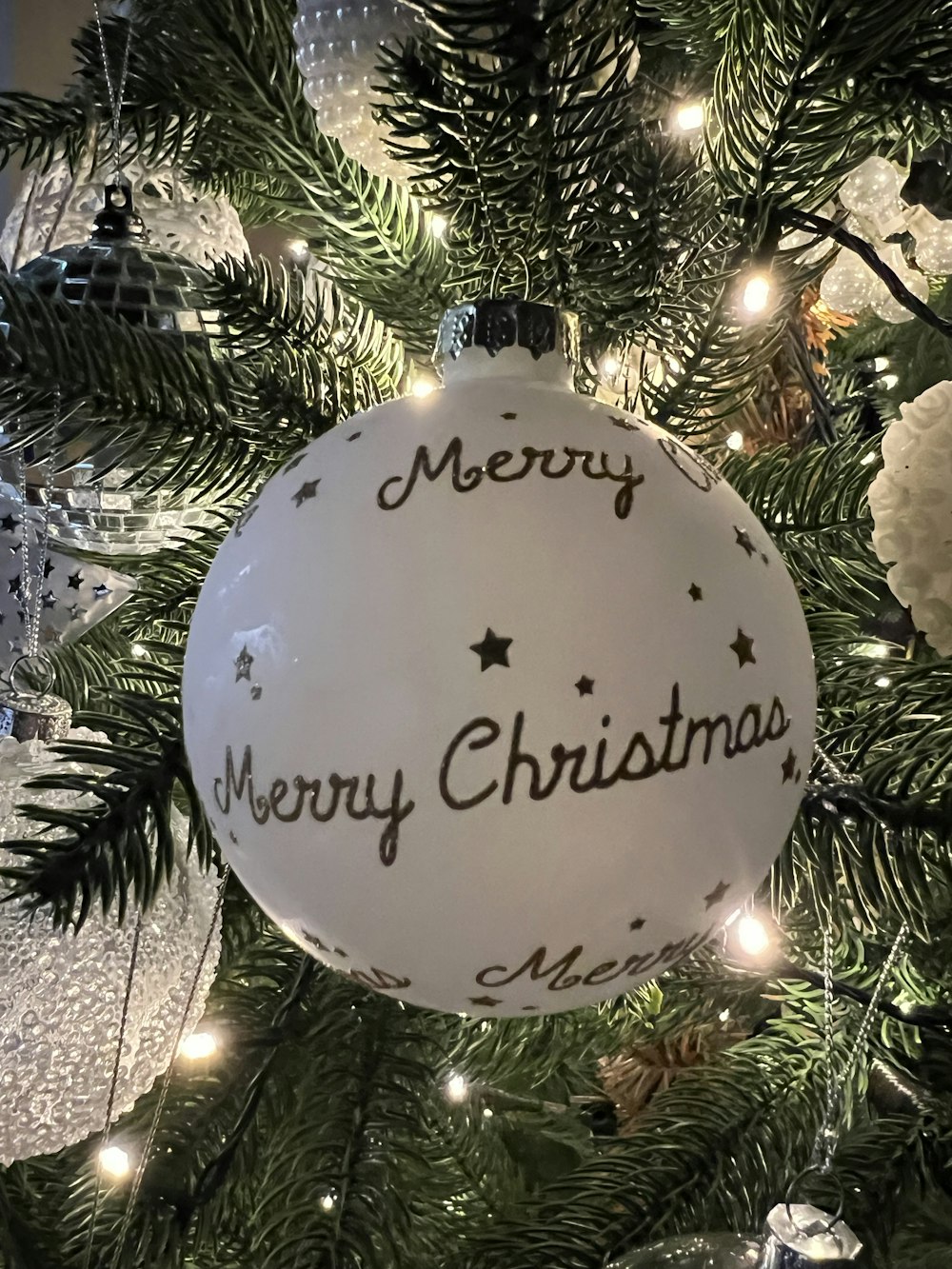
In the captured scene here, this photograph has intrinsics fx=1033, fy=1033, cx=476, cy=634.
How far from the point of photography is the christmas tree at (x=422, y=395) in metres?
0.47

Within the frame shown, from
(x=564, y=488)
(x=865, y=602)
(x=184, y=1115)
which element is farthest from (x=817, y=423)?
(x=184, y=1115)

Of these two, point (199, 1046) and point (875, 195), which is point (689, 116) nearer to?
point (875, 195)

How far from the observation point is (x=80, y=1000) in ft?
1.62

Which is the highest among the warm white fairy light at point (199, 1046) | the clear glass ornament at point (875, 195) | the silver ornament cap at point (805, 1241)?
the clear glass ornament at point (875, 195)

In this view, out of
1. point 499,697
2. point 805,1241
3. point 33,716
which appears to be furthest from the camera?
point 33,716

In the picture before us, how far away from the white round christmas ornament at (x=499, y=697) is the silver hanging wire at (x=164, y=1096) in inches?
5.9

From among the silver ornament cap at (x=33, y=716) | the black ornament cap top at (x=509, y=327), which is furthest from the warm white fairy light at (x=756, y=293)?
the silver ornament cap at (x=33, y=716)

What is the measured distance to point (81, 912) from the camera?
42cm

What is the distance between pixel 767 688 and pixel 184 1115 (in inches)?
18.4

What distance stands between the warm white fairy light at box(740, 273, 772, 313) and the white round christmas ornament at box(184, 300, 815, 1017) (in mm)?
196

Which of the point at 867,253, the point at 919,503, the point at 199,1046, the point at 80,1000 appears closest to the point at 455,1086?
the point at 199,1046

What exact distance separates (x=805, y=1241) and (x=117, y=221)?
606mm

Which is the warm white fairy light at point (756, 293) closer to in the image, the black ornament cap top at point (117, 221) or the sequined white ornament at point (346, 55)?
the sequined white ornament at point (346, 55)

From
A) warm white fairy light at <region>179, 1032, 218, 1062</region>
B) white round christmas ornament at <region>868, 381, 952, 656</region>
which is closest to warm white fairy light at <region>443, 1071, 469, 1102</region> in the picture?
warm white fairy light at <region>179, 1032, 218, 1062</region>
